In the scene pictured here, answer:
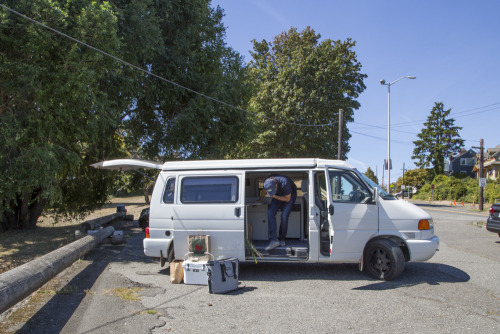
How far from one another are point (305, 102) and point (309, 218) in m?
25.2

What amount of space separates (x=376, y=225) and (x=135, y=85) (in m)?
9.63

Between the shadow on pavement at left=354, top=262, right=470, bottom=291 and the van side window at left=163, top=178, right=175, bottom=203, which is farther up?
the van side window at left=163, top=178, right=175, bottom=203

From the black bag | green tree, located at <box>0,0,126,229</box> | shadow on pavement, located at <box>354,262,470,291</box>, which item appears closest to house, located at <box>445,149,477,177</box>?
shadow on pavement, located at <box>354,262,470,291</box>

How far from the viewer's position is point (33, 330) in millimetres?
4828

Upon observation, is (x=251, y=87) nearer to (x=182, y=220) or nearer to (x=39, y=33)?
(x=39, y=33)

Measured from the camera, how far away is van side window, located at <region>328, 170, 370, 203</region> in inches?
288

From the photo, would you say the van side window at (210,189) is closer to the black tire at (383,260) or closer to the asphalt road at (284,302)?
the asphalt road at (284,302)

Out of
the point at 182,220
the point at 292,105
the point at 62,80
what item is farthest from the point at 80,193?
the point at 292,105

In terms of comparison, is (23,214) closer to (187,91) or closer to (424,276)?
(187,91)

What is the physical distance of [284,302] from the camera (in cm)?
588

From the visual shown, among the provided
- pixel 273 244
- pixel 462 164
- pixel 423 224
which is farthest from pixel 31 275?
pixel 462 164

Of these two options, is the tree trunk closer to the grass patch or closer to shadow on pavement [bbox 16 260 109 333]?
shadow on pavement [bbox 16 260 109 333]

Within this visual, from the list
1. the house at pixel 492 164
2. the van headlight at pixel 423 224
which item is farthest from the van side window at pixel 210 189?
the house at pixel 492 164

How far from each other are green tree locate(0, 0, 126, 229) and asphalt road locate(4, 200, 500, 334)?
8.30 feet
